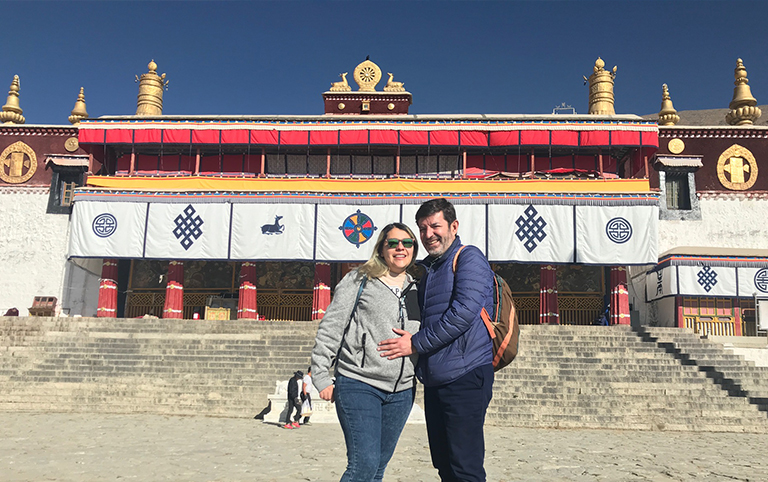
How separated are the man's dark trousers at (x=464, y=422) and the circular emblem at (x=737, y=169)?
84.0ft

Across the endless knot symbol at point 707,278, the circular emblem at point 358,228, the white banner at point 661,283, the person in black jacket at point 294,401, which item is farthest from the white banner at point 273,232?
the endless knot symbol at point 707,278

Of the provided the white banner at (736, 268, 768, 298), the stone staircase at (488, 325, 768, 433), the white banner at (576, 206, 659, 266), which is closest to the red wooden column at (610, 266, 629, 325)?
the white banner at (576, 206, 659, 266)

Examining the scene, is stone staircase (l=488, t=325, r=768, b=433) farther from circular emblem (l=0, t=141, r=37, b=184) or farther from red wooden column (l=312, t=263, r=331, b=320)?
circular emblem (l=0, t=141, r=37, b=184)

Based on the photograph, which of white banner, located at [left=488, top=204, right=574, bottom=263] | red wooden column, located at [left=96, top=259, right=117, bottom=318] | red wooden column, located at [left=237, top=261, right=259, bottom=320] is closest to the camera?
white banner, located at [left=488, top=204, right=574, bottom=263]

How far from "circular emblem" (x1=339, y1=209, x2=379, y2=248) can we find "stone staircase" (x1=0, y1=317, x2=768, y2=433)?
404cm

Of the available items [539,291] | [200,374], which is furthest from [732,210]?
[200,374]

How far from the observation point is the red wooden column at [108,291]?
21734mm

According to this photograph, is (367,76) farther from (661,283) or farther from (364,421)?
(364,421)

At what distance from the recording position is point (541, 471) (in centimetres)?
785

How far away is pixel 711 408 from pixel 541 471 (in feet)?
26.1

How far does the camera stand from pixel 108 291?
22.0m

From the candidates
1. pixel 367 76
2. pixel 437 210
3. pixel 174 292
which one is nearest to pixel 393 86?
pixel 367 76

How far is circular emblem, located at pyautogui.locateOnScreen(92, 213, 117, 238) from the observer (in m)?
21.8

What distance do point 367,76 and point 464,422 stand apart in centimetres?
2676
